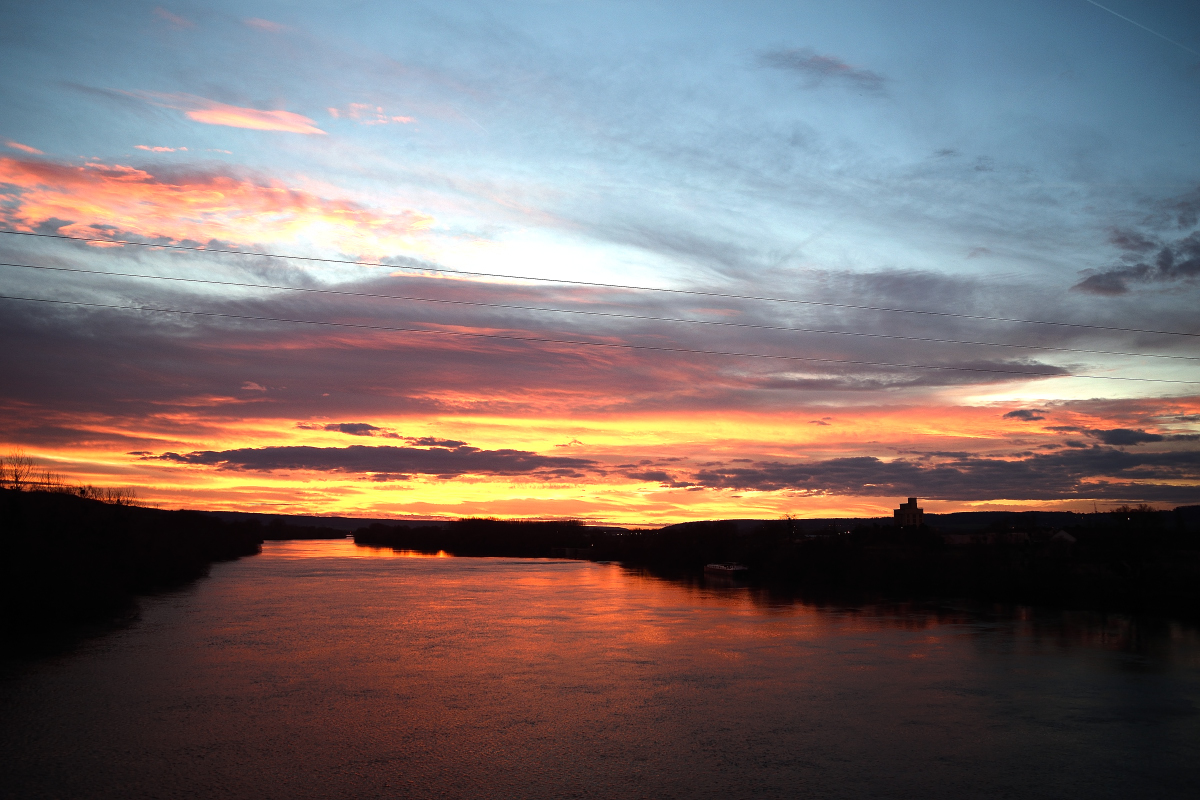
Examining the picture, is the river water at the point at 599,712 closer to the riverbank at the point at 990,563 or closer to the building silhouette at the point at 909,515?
the riverbank at the point at 990,563

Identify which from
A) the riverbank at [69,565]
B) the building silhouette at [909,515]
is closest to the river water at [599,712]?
the riverbank at [69,565]

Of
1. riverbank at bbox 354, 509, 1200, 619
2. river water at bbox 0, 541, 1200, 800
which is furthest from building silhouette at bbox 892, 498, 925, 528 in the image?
river water at bbox 0, 541, 1200, 800

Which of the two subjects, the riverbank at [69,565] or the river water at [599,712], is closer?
the river water at [599,712]

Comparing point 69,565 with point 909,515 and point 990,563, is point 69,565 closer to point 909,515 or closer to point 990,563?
point 990,563

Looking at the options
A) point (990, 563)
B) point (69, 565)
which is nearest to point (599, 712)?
point (69, 565)

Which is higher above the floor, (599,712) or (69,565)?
(69,565)

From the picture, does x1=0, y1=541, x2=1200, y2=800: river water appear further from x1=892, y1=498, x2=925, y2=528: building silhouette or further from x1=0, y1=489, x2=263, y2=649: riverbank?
x1=892, y1=498, x2=925, y2=528: building silhouette

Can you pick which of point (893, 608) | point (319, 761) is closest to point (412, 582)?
point (893, 608)

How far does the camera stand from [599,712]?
1446 cm

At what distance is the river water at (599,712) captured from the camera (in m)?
10.7

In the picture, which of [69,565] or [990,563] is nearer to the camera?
[69,565]

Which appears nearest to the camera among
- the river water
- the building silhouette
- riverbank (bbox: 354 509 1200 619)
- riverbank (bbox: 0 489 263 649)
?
the river water

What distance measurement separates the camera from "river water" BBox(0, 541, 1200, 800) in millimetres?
10727

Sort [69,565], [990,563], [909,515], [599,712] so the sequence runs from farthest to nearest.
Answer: [909,515] → [990,563] → [69,565] → [599,712]
